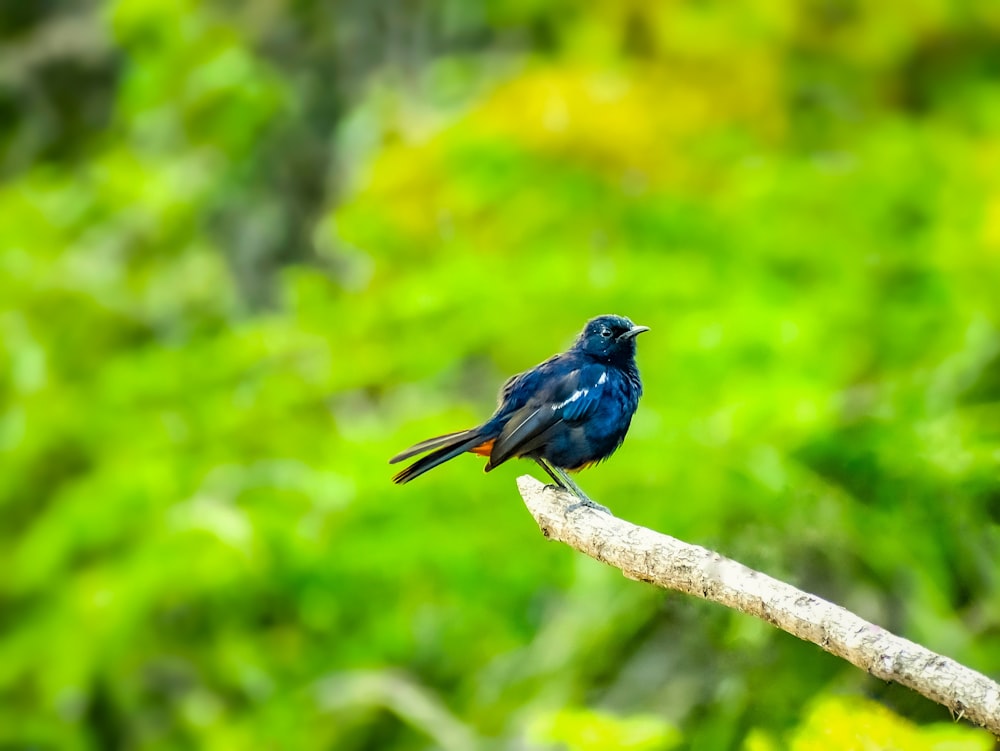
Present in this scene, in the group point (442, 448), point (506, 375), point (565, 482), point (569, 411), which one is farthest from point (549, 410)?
point (506, 375)

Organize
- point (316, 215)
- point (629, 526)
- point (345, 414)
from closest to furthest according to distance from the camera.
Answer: point (629, 526) → point (345, 414) → point (316, 215)

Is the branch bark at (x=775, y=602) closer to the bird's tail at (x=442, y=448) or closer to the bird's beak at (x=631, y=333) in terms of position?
the bird's tail at (x=442, y=448)

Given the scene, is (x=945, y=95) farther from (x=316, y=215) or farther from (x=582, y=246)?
(x=316, y=215)

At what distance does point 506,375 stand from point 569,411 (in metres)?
2.74

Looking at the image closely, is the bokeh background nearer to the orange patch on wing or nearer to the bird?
the bird

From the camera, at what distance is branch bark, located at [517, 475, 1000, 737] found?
1.43m

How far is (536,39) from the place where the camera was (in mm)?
6941

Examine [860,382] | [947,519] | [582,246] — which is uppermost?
[582,246]

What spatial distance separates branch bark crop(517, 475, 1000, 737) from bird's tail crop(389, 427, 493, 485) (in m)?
0.22

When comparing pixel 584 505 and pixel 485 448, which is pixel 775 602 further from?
pixel 485 448

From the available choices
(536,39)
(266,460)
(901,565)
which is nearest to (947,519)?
(901,565)

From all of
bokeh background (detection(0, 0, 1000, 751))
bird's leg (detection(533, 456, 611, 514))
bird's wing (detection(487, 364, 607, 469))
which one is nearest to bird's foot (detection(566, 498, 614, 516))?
bird's leg (detection(533, 456, 611, 514))

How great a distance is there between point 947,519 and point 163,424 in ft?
12.6

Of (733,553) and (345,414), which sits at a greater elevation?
(733,553)
